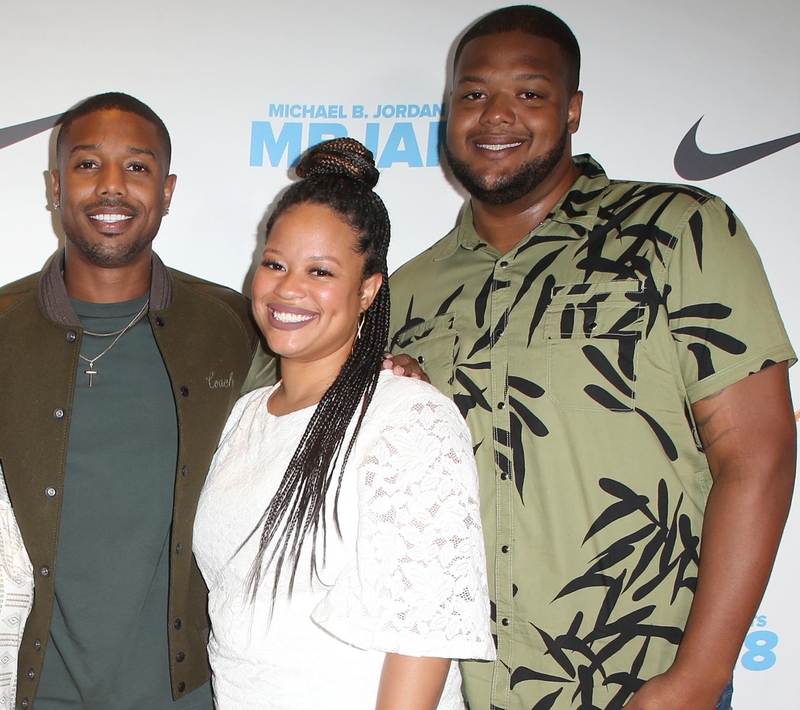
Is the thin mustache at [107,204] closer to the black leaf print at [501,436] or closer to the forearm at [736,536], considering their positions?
the black leaf print at [501,436]

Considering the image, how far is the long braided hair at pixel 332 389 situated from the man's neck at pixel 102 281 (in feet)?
2.15

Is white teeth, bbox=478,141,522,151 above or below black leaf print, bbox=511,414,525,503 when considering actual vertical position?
above

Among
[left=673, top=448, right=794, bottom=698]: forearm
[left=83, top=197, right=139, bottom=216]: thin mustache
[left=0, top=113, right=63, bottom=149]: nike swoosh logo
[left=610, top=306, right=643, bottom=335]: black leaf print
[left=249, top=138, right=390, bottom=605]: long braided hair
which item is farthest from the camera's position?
[left=0, top=113, right=63, bottom=149]: nike swoosh logo

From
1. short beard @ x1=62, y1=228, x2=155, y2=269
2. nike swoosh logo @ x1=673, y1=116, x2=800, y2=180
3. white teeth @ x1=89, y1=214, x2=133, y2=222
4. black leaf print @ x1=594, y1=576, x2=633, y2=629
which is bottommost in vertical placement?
black leaf print @ x1=594, y1=576, x2=633, y2=629

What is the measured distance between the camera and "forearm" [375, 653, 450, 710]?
129 cm

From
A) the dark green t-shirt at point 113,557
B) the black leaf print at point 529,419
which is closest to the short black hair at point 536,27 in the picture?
the black leaf print at point 529,419

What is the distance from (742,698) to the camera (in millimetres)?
2467

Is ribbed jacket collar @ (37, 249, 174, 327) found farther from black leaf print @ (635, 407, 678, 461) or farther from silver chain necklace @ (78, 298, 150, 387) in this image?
black leaf print @ (635, 407, 678, 461)

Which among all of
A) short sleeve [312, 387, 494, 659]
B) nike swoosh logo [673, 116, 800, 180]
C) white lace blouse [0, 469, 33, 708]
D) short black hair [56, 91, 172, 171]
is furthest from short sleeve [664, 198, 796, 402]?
white lace blouse [0, 469, 33, 708]

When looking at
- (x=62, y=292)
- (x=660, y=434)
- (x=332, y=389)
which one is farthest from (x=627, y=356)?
(x=62, y=292)

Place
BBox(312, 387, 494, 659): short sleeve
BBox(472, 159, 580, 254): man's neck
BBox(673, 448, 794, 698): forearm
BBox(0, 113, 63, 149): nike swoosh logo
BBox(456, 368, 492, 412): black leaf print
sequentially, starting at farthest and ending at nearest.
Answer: BBox(0, 113, 63, 149): nike swoosh logo
BBox(472, 159, 580, 254): man's neck
BBox(456, 368, 492, 412): black leaf print
BBox(673, 448, 794, 698): forearm
BBox(312, 387, 494, 659): short sleeve

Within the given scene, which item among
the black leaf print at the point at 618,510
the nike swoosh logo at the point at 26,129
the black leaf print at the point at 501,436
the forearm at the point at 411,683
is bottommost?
the forearm at the point at 411,683

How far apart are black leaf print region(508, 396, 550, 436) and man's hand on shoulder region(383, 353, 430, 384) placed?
205mm

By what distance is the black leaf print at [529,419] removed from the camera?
1690 millimetres
